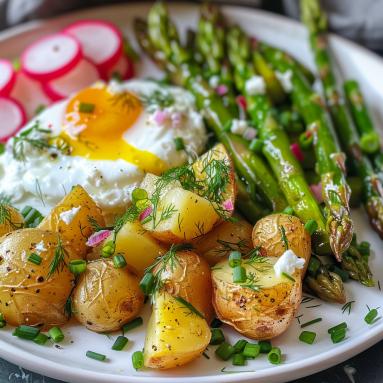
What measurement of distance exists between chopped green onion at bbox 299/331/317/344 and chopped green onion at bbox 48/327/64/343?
126cm

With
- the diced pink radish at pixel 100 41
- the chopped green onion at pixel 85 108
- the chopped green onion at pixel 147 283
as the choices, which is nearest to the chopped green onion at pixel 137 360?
the chopped green onion at pixel 147 283

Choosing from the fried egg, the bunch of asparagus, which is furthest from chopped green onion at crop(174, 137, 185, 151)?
the bunch of asparagus

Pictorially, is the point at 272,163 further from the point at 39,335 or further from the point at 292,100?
the point at 39,335

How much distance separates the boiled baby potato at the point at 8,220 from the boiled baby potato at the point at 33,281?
0.26 meters

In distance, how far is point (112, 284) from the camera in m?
3.15

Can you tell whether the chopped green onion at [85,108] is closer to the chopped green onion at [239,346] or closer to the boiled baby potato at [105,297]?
the boiled baby potato at [105,297]

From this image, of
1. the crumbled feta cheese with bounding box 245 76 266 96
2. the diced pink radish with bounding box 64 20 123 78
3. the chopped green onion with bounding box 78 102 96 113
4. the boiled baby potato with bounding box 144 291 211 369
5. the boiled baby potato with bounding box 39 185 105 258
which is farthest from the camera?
the diced pink radish with bounding box 64 20 123 78

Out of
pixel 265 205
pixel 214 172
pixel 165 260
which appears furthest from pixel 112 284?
pixel 265 205

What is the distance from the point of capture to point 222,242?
11.3ft

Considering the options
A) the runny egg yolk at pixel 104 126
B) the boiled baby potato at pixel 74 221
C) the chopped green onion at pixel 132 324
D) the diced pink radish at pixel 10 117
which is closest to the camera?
the chopped green onion at pixel 132 324

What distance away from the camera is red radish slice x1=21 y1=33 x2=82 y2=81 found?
484 centimetres

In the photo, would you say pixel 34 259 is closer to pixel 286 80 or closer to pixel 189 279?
pixel 189 279

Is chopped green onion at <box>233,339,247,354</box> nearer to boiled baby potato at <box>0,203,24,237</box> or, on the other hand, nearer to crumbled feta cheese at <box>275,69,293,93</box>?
boiled baby potato at <box>0,203,24,237</box>

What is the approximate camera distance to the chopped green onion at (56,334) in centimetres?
316
